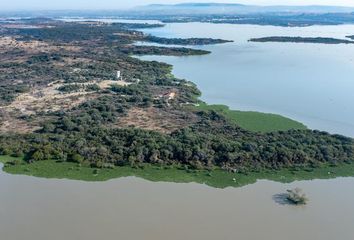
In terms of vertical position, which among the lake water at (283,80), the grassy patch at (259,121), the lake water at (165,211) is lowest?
the lake water at (165,211)

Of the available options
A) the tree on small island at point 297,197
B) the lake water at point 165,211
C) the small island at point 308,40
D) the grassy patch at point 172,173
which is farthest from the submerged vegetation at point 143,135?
the small island at point 308,40

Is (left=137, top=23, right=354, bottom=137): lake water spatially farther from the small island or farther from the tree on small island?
the tree on small island

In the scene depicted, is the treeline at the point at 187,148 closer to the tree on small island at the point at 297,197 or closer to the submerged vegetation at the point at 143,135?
the submerged vegetation at the point at 143,135

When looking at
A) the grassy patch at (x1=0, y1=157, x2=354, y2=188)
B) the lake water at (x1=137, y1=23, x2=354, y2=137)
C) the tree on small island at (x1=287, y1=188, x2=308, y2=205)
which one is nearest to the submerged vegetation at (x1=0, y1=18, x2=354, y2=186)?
the grassy patch at (x1=0, y1=157, x2=354, y2=188)

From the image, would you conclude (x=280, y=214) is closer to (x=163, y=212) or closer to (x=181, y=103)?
(x=163, y=212)

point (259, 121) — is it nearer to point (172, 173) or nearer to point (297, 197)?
point (172, 173)
